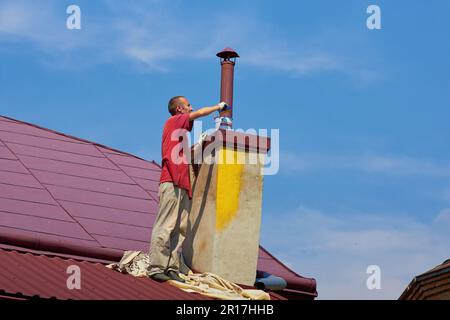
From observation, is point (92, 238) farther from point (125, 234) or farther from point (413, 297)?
point (413, 297)

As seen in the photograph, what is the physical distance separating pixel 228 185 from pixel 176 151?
876mm

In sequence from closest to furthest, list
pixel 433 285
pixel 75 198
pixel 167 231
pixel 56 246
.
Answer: pixel 167 231
pixel 56 246
pixel 75 198
pixel 433 285

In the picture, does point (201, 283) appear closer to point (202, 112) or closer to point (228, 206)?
point (228, 206)

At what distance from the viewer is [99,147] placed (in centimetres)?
2002

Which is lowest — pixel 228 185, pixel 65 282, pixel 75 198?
pixel 65 282

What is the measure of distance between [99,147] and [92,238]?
189 inches

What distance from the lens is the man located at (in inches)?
547

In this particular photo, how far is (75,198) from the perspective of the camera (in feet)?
55.5

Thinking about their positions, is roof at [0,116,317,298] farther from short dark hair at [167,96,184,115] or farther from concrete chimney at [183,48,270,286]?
short dark hair at [167,96,184,115]

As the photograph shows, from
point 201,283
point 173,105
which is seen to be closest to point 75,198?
point 173,105

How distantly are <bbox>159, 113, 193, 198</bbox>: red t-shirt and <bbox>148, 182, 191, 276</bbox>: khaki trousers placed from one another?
109 mm
